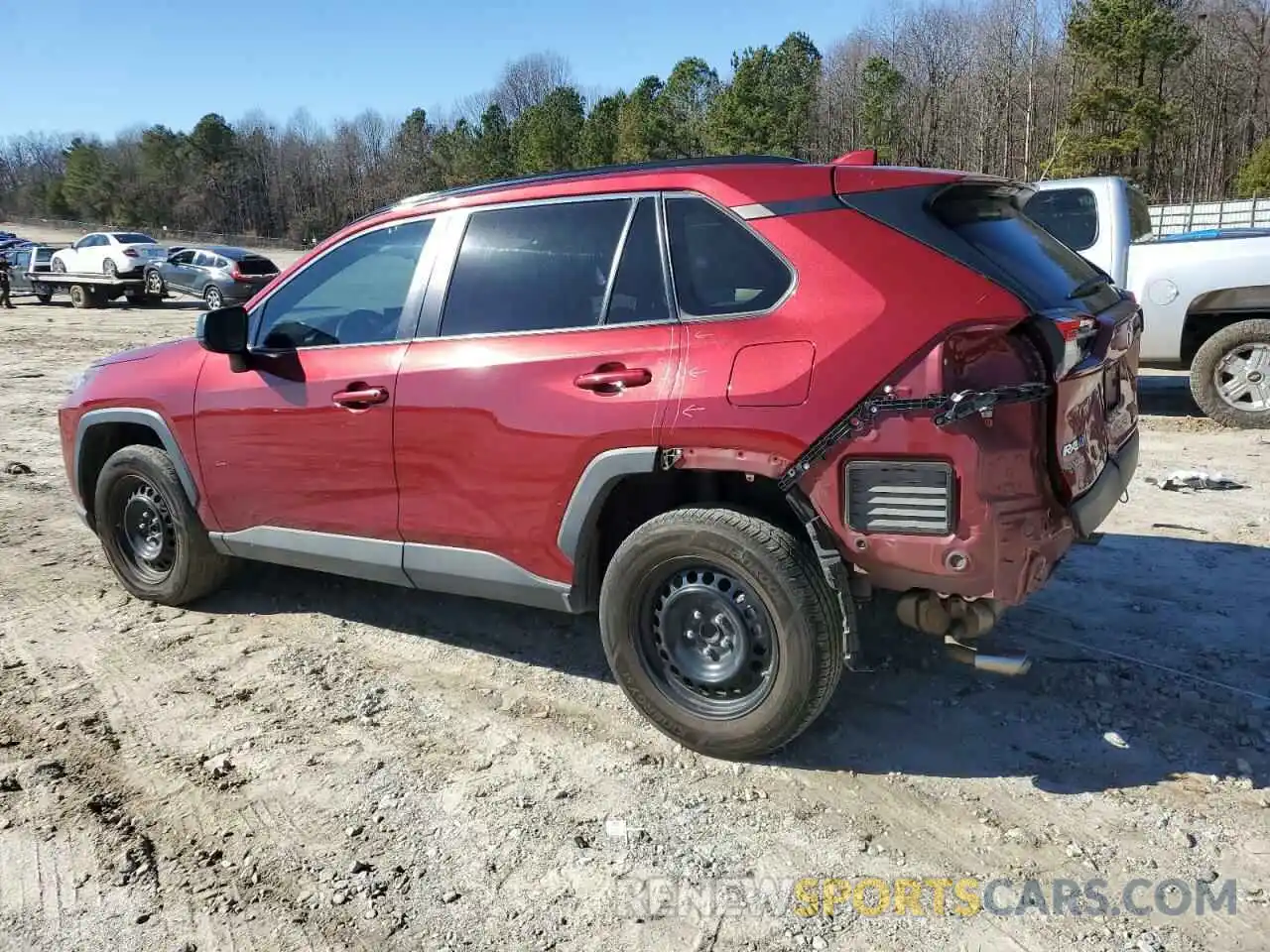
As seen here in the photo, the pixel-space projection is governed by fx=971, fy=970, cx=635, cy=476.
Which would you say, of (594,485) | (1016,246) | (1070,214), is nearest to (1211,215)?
(1070,214)

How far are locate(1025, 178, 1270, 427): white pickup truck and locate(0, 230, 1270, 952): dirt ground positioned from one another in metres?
3.71

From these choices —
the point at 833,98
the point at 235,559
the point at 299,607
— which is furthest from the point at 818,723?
the point at 833,98

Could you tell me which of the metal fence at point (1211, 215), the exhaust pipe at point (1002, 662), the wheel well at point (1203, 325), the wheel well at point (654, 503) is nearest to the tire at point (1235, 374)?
the wheel well at point (1203, 325)

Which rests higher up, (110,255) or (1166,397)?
(110,255)

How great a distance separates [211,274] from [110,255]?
358cm

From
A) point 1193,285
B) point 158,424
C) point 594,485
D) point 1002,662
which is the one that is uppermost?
point 1193,285

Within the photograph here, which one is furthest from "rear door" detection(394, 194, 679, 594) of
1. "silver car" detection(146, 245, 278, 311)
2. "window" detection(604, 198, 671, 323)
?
"silver car" detection(146, 245, 278, 311)

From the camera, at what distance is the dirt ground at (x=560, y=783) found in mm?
2664

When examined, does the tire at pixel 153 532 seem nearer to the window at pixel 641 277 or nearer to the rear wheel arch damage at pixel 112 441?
the rear wheel arch damage at pixel 112 441

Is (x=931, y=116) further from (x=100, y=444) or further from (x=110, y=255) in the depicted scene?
(x=100, y=444)

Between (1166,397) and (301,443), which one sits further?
(1166,397)

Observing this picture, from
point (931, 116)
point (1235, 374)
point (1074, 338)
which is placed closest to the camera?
point (1074, 338)

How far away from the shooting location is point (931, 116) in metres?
63.0

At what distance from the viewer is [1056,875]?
275 centimetres
